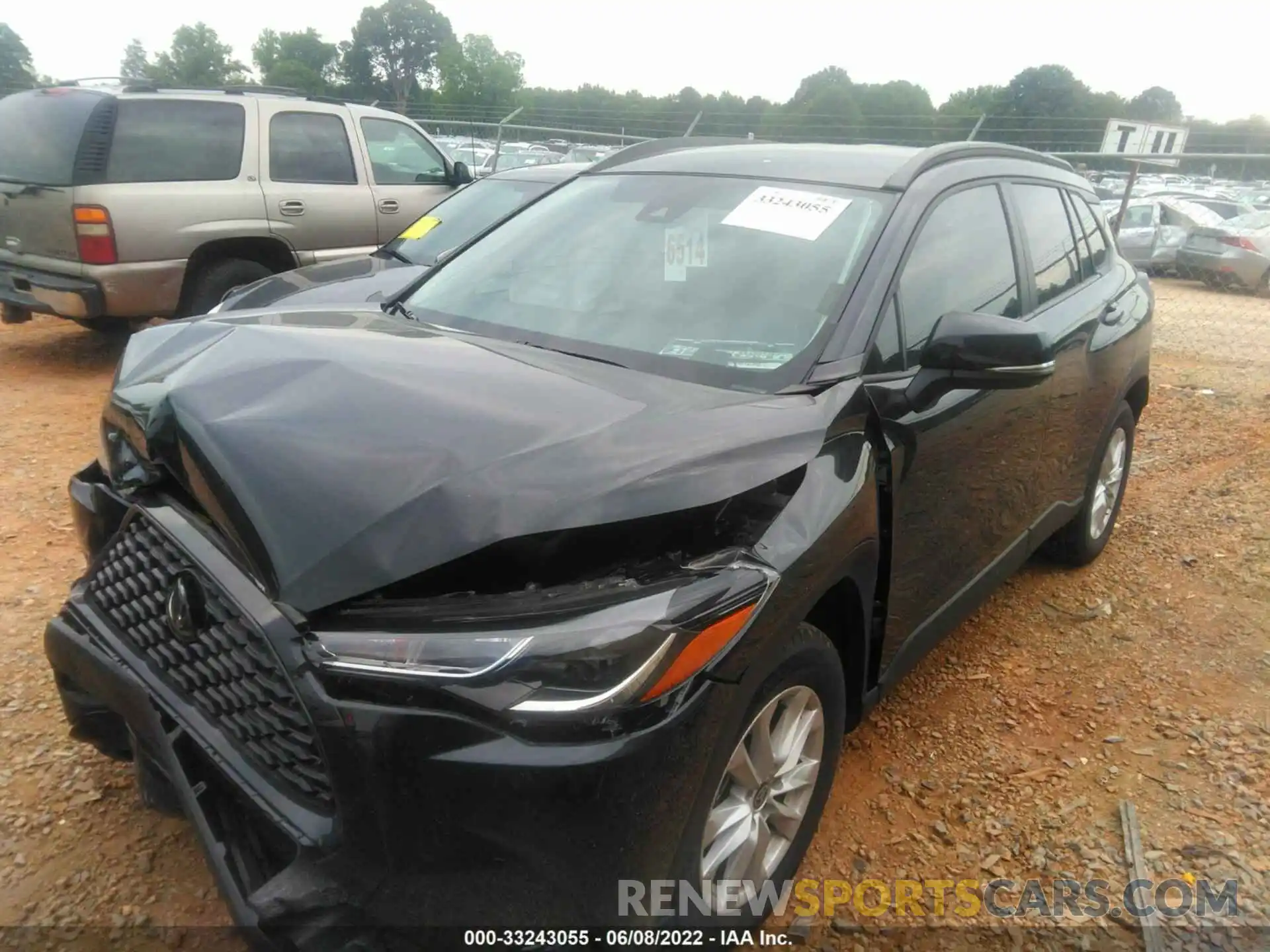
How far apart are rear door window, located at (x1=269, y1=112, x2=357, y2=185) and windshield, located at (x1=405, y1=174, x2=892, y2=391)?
4.92 m

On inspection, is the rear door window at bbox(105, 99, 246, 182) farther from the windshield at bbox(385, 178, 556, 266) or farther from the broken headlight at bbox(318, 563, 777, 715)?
the broken headlight at bbox(318, 563, 777, 715)

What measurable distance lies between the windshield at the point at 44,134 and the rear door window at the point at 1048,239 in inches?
235

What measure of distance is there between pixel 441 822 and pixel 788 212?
1933 millimetres

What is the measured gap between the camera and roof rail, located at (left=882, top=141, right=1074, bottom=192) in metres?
2.70

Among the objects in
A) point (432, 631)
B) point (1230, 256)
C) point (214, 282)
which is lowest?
point (1230, 256)

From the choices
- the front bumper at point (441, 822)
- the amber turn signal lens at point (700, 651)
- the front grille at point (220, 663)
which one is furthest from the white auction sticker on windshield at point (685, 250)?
the front grille at point (220, 663)

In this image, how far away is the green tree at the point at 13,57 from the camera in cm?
3569

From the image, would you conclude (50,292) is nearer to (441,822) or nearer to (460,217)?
(460,217)

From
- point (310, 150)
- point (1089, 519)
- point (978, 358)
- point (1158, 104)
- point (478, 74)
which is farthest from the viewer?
point (478, 74)

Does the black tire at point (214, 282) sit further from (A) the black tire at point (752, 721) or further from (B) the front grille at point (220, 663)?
(A) the black tire at point (752, 721)

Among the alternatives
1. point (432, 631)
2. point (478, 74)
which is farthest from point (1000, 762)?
point (478, 74)

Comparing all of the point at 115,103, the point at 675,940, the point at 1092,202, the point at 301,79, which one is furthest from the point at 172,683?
the point at 301,79

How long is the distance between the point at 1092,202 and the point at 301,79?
1976 inches

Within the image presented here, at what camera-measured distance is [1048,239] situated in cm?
350
